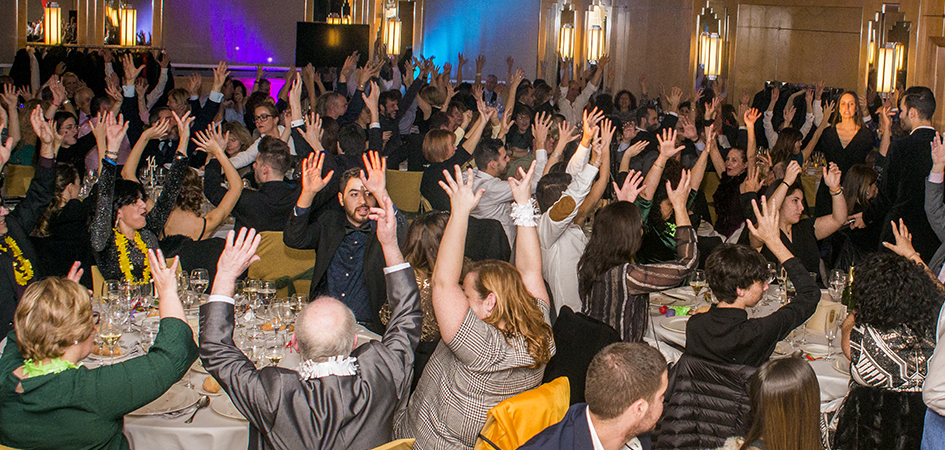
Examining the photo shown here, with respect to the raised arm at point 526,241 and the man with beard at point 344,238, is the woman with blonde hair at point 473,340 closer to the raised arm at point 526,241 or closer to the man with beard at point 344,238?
the raised arm at point 526,241

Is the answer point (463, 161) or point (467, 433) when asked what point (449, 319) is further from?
point (463, 161)

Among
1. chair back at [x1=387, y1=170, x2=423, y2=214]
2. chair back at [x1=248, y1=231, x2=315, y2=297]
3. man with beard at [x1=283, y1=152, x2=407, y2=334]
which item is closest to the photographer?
man with beard at [x1=283, y1=152, x2=407, y2=334]

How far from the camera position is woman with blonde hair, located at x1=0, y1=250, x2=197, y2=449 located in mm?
2334

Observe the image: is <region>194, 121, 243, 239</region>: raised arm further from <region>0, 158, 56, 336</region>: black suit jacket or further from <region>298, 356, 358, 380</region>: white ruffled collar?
<region>298, 356, 358, 380</region>: white ruffled collar

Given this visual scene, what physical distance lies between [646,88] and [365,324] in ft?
32.6

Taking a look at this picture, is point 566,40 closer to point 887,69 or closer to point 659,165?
point 887,69

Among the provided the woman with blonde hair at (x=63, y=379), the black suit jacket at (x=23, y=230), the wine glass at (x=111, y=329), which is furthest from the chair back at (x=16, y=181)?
the woman with blonde hair at (x=63, y=379)

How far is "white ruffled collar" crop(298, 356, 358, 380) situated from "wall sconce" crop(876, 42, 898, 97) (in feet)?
30.4

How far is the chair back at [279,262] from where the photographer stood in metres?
4.61

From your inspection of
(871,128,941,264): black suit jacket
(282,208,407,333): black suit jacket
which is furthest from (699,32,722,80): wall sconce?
(282,208,407,333): black suit jacket

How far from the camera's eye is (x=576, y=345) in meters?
3.12

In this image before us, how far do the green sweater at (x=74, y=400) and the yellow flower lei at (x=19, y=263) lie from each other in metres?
1.63

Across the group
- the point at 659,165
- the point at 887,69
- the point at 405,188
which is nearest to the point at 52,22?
the point at 405,188

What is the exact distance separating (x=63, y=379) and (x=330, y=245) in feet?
5.89
